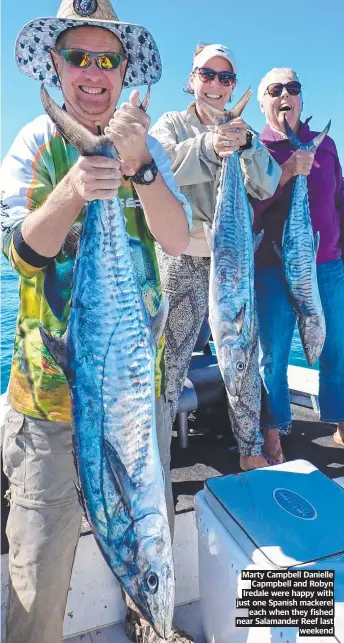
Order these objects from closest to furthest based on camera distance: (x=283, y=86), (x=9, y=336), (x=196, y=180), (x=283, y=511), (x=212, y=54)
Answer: (x=283, y=511) → (x=196, y=180) → (x=212, y=54) → (x=283, y=86) → (x=9, y=336)

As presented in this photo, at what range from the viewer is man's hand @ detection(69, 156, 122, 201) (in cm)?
103

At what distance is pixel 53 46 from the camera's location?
1.43 m

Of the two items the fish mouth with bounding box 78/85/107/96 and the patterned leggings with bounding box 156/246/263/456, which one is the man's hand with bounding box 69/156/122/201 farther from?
the patterned leggings with bounding box 156/246/263/456

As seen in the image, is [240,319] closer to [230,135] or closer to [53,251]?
[230,135]

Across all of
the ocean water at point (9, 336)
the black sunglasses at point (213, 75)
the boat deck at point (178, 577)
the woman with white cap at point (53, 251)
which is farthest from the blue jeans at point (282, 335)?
the ocean water at point (9, 336)

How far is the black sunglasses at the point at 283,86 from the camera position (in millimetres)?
2439

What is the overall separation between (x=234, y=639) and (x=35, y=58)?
1.95 metres

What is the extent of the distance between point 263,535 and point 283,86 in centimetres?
206

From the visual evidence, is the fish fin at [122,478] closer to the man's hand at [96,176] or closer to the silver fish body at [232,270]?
the man's hand at [96,176]

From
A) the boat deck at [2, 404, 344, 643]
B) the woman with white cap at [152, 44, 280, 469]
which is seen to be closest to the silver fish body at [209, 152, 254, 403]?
the woman with white cap at [152, 44, 280, 469]

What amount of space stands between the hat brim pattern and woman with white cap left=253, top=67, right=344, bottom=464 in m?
1.11

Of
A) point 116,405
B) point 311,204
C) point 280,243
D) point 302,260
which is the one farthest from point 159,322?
point 311,204

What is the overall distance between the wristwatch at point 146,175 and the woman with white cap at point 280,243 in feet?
4.38

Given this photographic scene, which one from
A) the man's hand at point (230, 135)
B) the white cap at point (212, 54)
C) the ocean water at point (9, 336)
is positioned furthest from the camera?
the ocean water at point (9, 336)
